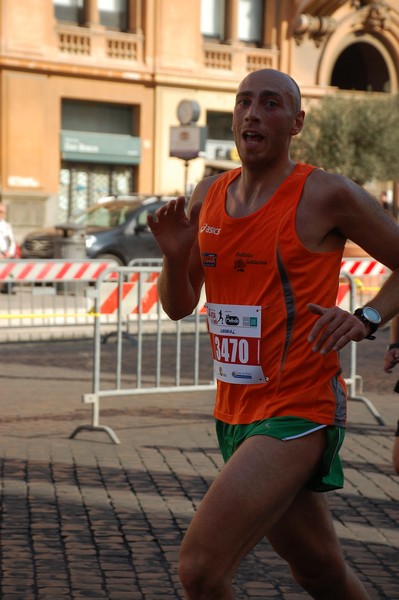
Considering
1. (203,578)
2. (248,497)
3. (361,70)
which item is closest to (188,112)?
(248,497)

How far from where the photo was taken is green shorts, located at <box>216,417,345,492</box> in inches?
158

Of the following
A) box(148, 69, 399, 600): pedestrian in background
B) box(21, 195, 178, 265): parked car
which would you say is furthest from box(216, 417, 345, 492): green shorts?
box(21, 195, 178, 265): parked car

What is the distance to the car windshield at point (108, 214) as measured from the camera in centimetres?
2511

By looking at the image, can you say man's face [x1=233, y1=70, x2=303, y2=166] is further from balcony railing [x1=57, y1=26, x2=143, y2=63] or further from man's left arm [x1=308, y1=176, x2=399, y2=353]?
balcony railing [x1=57, y1=26, x2=143, y2=63]

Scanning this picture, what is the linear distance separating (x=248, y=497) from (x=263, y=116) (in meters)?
1.18

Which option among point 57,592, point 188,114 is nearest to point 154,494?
point 57,592

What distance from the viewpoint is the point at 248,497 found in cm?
385

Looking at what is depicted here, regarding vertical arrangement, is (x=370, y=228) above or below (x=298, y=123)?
below

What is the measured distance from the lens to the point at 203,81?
126ft

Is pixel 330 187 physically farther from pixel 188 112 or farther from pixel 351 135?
pixel 351 135

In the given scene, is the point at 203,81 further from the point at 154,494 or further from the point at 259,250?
the point at 259,250

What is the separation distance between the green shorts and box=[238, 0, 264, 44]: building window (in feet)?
121

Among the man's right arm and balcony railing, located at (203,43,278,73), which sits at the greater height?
balcony railing, located at (203,43,278,73)

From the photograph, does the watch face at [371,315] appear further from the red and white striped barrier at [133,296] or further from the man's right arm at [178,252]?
the red and white striped barrier at [133,296]
